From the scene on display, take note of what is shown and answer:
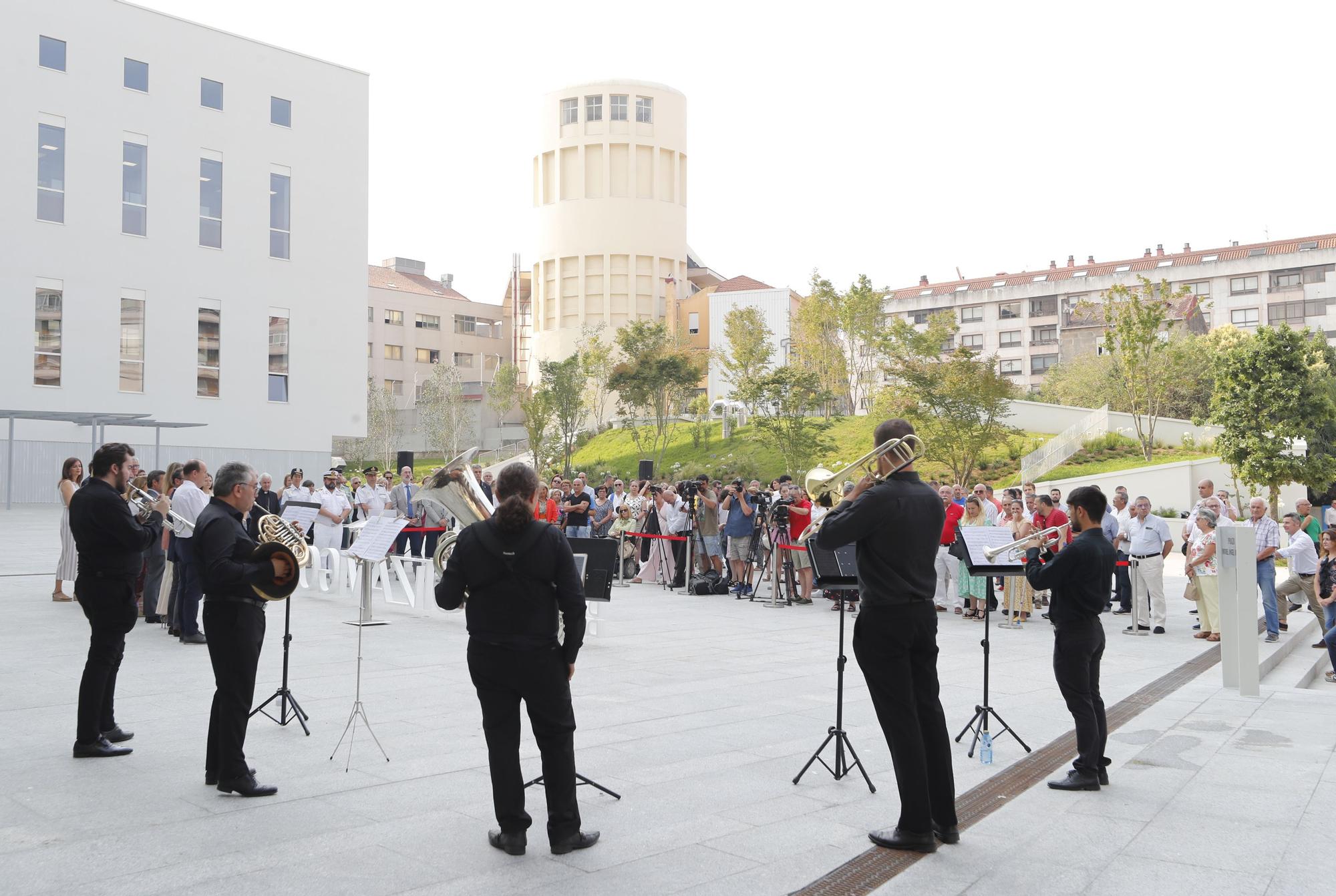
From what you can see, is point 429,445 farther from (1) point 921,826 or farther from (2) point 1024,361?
(1) point 921,826

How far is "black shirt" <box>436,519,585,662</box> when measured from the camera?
4582 millimetres

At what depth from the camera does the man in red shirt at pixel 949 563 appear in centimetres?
1488

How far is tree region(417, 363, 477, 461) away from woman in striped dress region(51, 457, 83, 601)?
48586mm

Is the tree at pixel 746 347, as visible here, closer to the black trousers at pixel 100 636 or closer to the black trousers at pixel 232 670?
the black trousers at pixel 100 636

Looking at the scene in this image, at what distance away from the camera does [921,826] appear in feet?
15.6

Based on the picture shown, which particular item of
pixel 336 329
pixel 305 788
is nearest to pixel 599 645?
pixel 305 788

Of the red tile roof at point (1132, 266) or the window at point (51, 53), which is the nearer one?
the window at point (51, 53)

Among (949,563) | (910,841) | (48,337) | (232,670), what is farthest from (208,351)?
(910,841)

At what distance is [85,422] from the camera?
29.8 m

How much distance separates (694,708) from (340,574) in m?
9.38

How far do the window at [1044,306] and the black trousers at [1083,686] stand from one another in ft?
277

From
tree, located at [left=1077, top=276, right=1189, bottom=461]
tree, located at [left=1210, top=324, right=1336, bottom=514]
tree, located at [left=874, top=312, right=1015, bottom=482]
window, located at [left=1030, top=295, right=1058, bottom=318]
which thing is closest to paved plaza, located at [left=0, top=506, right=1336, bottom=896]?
tree, located at [left=1210, top=324, right=1336, bottom=514]

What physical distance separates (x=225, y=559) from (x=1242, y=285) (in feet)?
281

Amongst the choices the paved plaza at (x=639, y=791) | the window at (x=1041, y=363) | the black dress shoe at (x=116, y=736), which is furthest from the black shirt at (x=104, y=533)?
the window at (x=1041, y=363)
